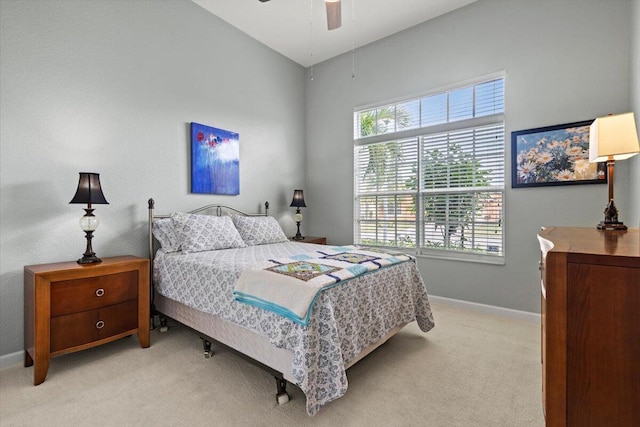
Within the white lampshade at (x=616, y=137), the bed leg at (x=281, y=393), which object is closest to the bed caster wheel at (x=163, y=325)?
the bed leg at (x=281, y=393)

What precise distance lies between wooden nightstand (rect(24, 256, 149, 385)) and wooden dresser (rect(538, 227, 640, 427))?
2.76m

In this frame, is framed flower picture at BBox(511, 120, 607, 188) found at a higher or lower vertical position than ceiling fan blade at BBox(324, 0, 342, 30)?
lower

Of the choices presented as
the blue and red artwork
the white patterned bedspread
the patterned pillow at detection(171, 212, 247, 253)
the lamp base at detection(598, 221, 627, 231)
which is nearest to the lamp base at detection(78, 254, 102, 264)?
the white patterned bedspread

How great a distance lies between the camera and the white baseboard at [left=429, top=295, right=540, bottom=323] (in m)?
3.08

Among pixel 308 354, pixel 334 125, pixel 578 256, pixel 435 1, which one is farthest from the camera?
pixel 334 125

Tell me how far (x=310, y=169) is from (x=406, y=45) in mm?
2211

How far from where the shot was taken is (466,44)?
346 centimetres

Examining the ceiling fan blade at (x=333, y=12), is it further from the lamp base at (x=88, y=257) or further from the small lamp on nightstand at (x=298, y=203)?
the lamp base at (x=88, y=257)

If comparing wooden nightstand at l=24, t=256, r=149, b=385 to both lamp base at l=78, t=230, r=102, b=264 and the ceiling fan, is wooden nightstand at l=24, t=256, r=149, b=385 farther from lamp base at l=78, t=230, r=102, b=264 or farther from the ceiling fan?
the ceiling fan

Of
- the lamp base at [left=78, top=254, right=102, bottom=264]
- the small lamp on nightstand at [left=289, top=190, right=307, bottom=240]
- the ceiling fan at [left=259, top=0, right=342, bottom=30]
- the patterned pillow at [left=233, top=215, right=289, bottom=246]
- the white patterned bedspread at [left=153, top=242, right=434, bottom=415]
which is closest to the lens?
the white patterned bedspread at [left=153, top=242, right=434, bottom=415]

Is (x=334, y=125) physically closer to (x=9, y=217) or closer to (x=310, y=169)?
(x=310, y=169)

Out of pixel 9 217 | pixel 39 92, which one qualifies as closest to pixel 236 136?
pixel 39 92

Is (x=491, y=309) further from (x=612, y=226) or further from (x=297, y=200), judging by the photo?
(x=297, y=200)

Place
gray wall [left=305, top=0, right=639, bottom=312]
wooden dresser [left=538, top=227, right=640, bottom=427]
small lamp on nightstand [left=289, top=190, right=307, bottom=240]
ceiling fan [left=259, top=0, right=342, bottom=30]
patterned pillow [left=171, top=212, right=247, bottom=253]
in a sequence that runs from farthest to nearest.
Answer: small lamp on nightstand [left=289, top=190, right=307, bottom=240], patterned pillow [left=171, top=212, right=247, bottom=253], gray wall [left=305, top=0, right=639, bottom=312], ceiling fan [left=259, top=0, right=342, bottom=30], wooden dresser [left=538, top=227, right=640, bottom=427]
